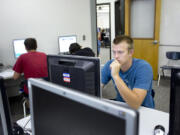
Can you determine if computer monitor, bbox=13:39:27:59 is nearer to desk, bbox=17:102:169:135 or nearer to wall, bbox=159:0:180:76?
desk, bbox=17:102:169:135

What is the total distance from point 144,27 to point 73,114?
4.63 meters

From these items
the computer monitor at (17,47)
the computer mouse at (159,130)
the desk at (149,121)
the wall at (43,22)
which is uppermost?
the wall at (43,22)

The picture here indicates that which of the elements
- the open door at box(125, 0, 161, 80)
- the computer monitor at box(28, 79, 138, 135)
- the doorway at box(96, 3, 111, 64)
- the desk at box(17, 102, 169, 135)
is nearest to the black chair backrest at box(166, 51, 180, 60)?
the open door at box(125, 0, 161, 80)

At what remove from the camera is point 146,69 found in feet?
5.35

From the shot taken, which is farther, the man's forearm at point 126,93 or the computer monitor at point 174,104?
the man's forearm at point 126,93

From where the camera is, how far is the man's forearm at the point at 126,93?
1384 mm

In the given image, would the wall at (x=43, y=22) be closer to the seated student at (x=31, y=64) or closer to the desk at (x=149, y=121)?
the seated student at (x=31, y=64)

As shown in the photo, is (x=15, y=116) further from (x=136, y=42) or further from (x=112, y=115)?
(x=136, y=42)

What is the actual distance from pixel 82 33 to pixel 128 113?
420cm

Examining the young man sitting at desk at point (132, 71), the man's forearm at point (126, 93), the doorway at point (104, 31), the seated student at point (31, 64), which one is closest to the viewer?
the man's forearm at point (126, 93)

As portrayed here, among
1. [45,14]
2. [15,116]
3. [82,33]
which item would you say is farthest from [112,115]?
[82,33]

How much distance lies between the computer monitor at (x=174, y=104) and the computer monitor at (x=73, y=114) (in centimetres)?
42

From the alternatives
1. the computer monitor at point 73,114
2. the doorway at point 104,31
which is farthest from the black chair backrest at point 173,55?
the computer monitor at point 73,114

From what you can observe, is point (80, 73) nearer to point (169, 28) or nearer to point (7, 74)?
point (7, 74)
